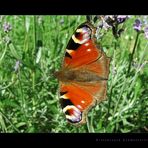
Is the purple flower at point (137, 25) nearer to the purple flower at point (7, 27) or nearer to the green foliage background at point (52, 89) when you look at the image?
the green foliage background at point (52, 89)

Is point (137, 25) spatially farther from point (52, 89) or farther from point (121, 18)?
point (52, 89)

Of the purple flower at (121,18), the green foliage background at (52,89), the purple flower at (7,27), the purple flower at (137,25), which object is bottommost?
the green foliage background at (52,89)

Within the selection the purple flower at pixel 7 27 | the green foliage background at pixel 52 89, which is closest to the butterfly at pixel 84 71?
the green foliage background at pixel 52 89

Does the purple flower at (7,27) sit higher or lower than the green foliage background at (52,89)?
higher

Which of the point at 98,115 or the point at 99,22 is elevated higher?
the point at 99,22
